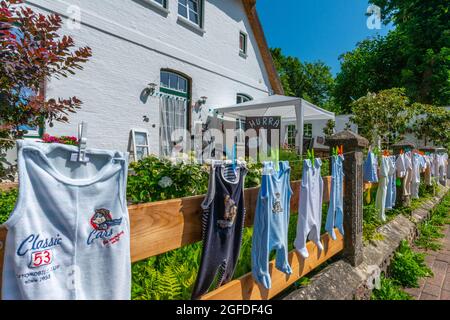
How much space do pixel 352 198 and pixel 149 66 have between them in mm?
6206

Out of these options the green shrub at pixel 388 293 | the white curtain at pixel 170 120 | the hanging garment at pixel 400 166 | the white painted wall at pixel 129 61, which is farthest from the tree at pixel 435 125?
the green shrub at pixel 388 293

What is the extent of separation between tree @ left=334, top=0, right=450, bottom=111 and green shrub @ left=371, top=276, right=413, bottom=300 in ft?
48.5

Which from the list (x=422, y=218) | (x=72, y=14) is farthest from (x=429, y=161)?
(x=72, y=14)

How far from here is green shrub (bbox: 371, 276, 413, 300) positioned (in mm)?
2834

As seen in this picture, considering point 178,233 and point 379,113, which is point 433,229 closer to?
point 379,113

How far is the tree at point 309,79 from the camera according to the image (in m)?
34.7

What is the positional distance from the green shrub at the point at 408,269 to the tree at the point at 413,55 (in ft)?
46.0

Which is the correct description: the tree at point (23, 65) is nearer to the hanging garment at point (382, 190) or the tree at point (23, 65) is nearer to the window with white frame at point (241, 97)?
the hanging garment at point (382, 190)

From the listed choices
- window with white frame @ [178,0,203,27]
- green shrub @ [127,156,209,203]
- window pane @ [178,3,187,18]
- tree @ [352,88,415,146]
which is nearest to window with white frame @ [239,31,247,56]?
window with white frame @ [178,0,203,27]

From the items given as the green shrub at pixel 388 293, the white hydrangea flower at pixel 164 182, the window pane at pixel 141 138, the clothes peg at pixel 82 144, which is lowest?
the green shrub at pixel 388 293

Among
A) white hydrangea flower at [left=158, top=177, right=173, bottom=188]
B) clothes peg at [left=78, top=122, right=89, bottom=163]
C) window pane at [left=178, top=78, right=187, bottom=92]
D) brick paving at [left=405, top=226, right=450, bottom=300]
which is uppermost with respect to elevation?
window pane at [left=178, top=78, right=187, bottom=92]

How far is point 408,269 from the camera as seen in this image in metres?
3.37

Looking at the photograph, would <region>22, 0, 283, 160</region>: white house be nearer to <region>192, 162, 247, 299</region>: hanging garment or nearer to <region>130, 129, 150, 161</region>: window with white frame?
<region>130, 129, 150, 161</region>: window with white frame

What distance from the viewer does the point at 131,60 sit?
22.7 ft
